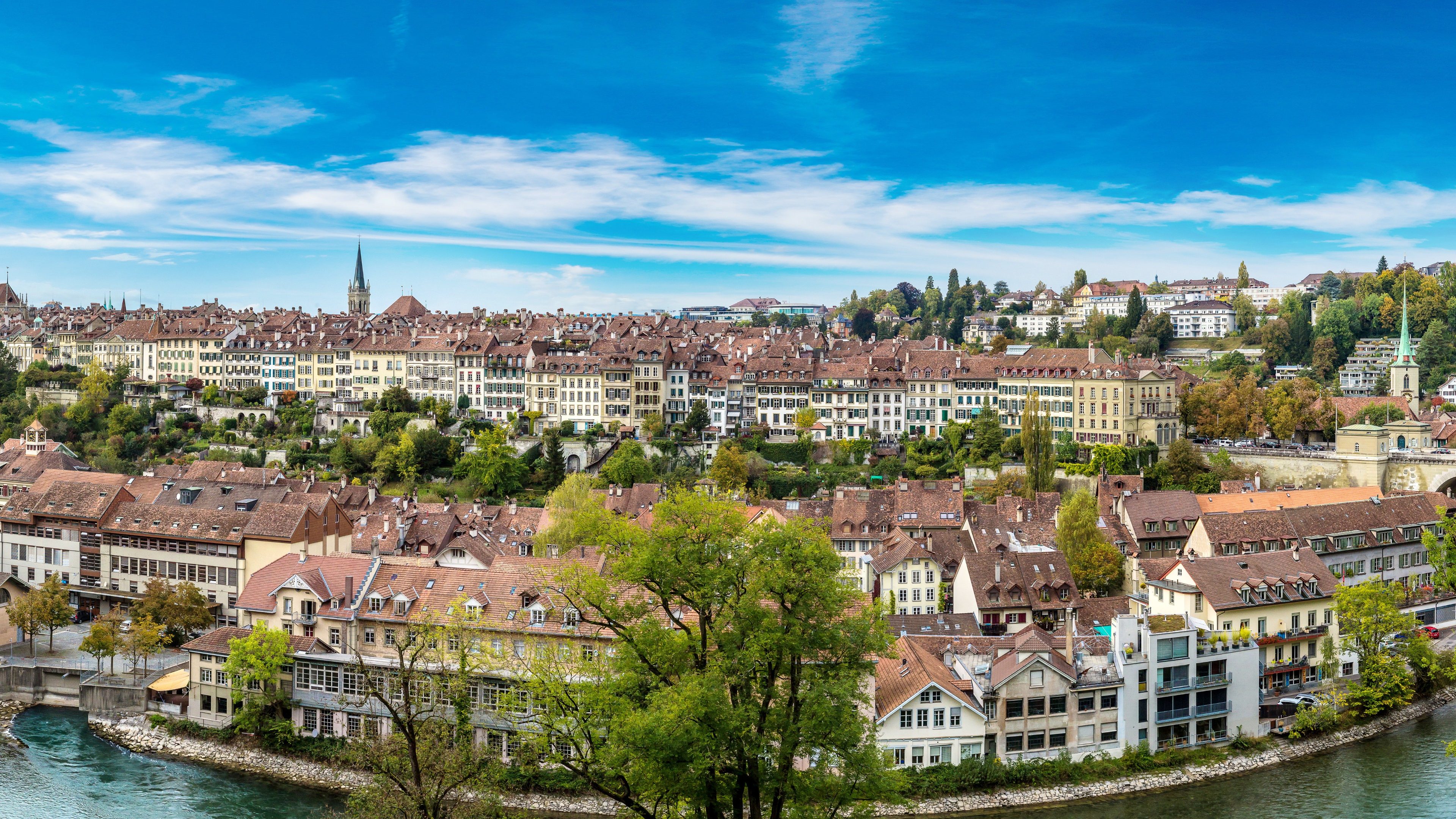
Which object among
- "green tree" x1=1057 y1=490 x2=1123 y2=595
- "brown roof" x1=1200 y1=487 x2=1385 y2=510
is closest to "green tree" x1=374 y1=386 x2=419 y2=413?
"green tree" x1=1057 y1=490 x2=1123 y2=595

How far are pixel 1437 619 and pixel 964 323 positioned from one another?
65948 mm

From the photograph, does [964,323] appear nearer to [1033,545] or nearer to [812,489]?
[812,489]


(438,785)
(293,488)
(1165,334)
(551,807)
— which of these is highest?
(1165,334)

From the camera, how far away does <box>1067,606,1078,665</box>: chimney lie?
89.9 ft

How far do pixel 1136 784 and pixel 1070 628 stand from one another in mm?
3592

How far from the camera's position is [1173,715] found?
27.7m

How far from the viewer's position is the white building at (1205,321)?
93.7m

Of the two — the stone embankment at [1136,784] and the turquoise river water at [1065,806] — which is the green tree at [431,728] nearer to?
the turquoise river water at [1065,806]

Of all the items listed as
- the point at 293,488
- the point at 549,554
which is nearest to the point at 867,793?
the point at 549,554

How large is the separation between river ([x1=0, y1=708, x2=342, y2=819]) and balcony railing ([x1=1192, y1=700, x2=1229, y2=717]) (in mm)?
18312

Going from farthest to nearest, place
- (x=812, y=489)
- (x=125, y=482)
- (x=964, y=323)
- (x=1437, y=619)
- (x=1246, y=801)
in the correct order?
(x=964, y=323), (x=812, y=489), (x=125, y=482), (x=1437, y=619), (x=1246, y=801)

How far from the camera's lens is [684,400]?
2438 inches

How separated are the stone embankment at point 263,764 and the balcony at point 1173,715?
11.7m

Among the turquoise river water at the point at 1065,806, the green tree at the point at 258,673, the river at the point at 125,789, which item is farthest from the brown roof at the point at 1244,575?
the green tree at the point at 258,673
